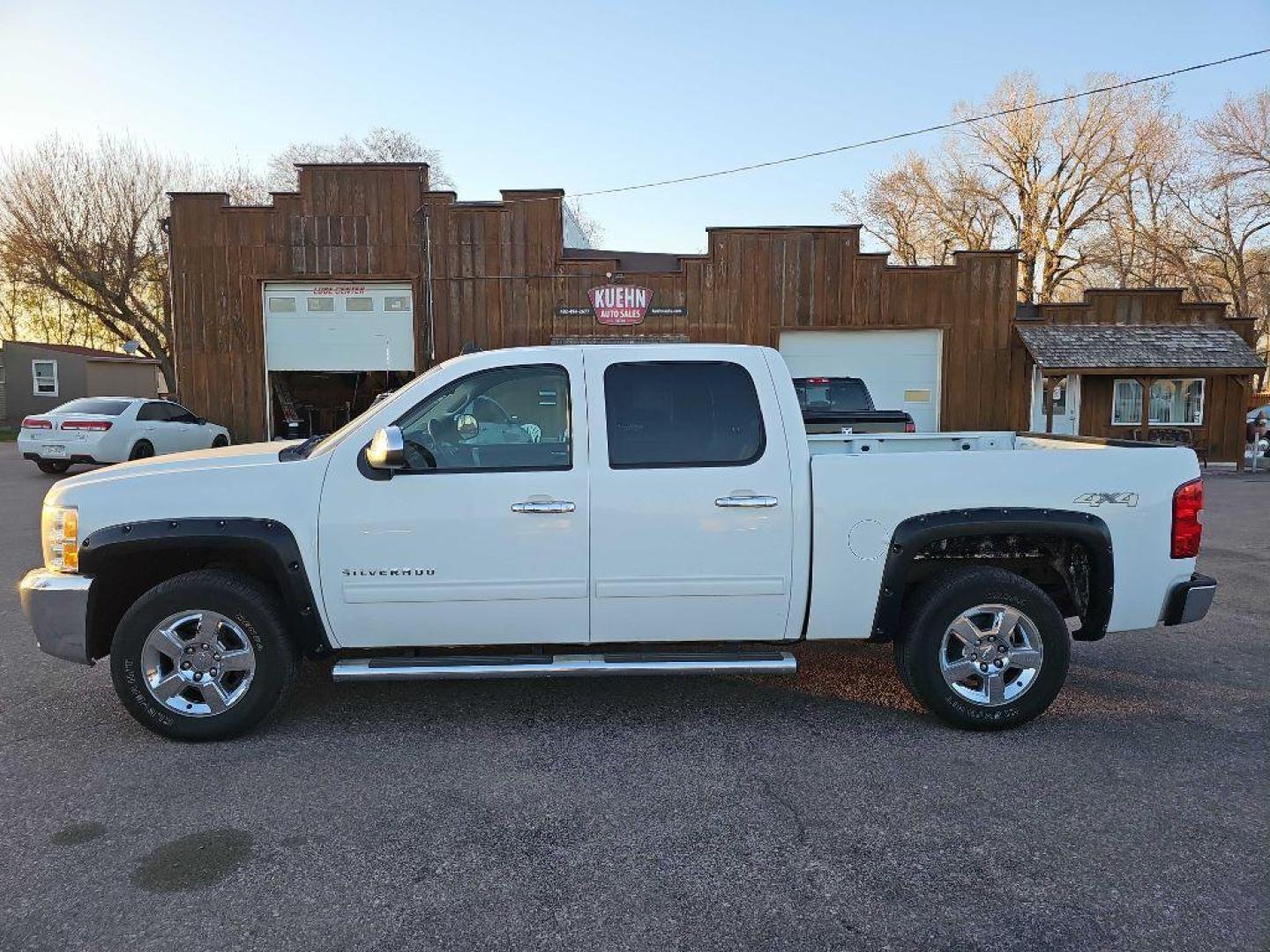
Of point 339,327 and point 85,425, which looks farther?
point 339,327

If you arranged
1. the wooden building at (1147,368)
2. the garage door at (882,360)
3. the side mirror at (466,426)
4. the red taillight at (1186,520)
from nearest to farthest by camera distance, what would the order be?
the red taillight at (1186,520) < the side mirror at (466,426) < the garage door at (882,360) < the wooden building at (1147,368)

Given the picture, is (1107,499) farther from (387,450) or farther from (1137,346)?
(1137,346)

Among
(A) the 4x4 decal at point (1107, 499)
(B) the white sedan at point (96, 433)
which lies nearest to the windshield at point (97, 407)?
(B) the white sedan at point (96, 433)

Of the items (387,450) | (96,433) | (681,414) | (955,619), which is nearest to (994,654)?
(955,619)

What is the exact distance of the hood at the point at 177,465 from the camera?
13.3ft

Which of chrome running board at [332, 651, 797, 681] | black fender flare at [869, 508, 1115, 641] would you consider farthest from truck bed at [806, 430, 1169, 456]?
chrome running board at [332, 651, 797, 681]

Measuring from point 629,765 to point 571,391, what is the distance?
1762mm

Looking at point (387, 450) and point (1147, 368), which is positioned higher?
point (1147, 368)

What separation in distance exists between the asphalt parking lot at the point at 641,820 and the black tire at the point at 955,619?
5.4 inches

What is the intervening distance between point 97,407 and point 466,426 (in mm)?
15034

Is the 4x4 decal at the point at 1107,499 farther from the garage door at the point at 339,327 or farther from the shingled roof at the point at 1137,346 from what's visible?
the garage door at the point at 339,327

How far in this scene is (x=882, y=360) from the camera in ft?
63.1

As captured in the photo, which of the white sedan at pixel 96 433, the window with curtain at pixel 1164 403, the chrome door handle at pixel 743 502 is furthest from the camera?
the window with curtain at pixel 1164 403

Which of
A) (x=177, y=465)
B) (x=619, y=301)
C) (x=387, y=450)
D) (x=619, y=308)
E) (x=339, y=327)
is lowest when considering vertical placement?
(x=177, y=465)
